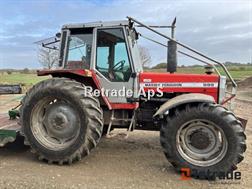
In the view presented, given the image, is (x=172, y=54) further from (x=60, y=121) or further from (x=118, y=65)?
(x=60, y=121)

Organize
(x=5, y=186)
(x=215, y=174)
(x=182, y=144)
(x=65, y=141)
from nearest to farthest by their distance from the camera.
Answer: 1. (x=5, y=186)
2. (x=215, y=174)
3. (x=182, y=144)
4. (x=65, y=141)

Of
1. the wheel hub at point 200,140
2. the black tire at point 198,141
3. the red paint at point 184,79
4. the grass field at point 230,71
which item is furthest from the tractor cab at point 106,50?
the wheel hub at point 200,140

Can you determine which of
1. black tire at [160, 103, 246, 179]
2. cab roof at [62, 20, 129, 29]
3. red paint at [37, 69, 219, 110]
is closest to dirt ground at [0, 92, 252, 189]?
black tire at [160, 103, 246, 179]

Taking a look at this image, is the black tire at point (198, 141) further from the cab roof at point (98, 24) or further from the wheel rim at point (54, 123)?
the cab roof at point (98, 24)

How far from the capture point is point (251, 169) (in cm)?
588

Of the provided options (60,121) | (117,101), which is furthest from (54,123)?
(117,101)

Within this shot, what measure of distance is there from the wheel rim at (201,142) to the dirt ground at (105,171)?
396 millimetres

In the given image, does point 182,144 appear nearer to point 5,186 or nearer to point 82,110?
point 82,110

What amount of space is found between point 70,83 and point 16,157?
6.23 feet

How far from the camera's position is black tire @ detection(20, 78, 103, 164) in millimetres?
5816

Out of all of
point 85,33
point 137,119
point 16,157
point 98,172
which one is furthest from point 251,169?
point 16,157

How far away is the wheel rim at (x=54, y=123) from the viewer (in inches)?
239

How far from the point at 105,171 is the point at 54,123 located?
1.36m

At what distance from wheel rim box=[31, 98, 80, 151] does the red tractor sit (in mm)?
18
